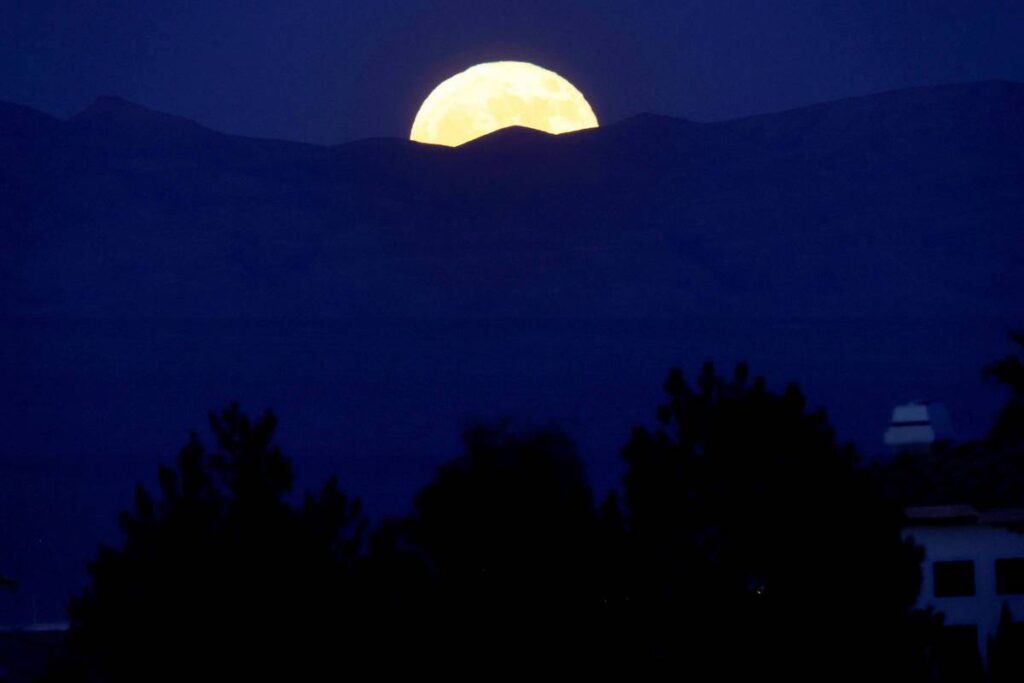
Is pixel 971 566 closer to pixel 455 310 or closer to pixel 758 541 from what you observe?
pixel 758 541

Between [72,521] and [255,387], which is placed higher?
[255,387]

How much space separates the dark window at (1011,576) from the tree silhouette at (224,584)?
23.5 m

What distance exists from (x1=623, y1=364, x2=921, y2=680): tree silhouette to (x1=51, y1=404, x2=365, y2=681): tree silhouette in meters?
3.07

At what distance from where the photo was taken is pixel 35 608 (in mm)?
89250

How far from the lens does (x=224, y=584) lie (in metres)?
13.7

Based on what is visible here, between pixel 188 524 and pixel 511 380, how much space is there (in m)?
137

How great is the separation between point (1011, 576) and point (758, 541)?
2085cm

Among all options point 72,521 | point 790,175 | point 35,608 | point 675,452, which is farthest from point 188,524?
point 790,175

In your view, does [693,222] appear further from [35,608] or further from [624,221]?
[35,608]

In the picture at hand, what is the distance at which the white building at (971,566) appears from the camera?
34719 millimetres

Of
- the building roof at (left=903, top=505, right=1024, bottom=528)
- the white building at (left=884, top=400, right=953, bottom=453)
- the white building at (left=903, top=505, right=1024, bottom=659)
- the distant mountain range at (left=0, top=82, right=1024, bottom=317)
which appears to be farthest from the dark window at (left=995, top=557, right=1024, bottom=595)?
the distant mountain range at (left=0, top=82, right=1024, bottom=317)

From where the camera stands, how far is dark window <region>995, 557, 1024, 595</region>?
35.0 metres

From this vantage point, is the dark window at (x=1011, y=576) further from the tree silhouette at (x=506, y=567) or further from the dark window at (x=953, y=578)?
the tree silhouette at (x=506, y=567)

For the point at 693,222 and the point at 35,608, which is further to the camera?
the point at 693,222
